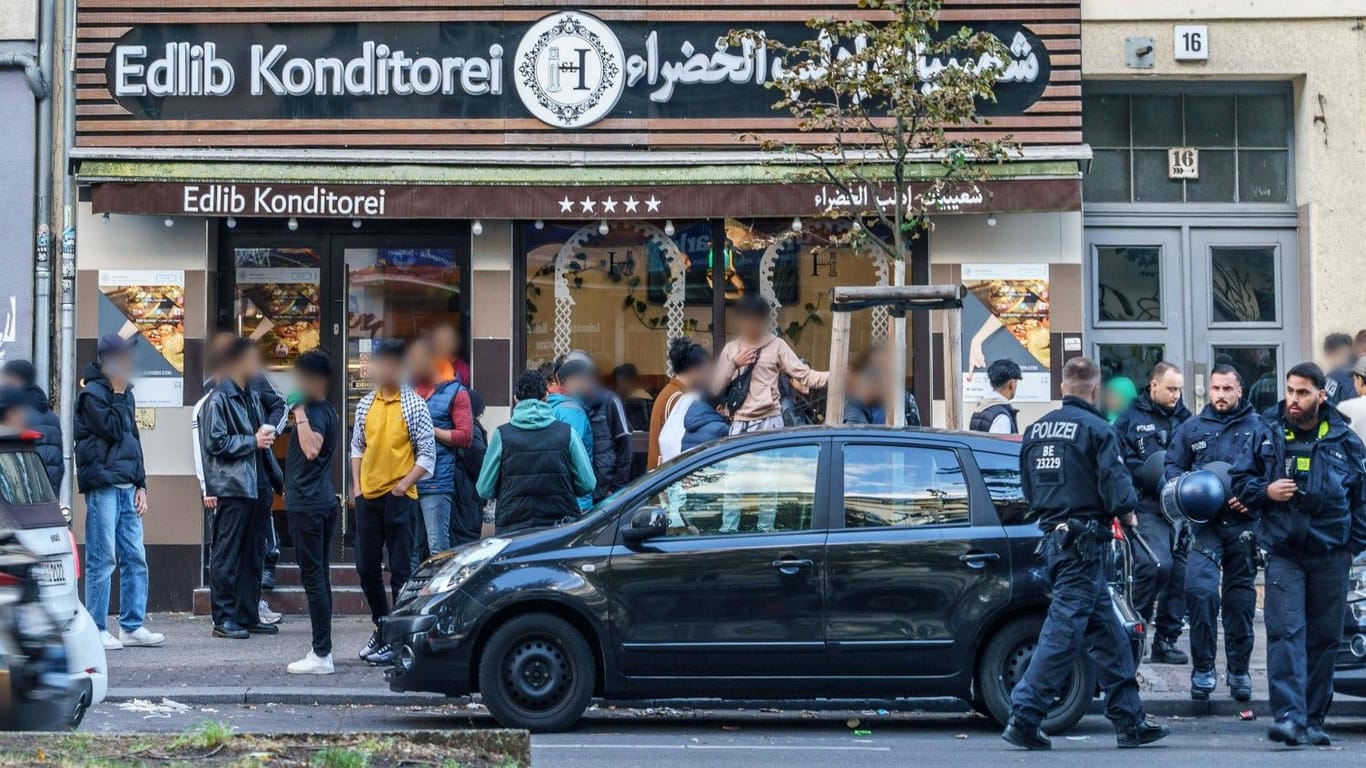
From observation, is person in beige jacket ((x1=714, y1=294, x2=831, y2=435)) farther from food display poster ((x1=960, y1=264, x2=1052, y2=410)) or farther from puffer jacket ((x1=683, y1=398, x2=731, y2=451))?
food display poster ((x1=960, y1=264, x2=1052, y2=410))

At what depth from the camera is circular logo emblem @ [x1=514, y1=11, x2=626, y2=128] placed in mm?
14648

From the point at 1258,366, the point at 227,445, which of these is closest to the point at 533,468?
the point at 227,445

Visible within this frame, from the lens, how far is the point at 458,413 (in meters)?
11.9

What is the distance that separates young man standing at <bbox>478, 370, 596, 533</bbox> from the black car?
1222 mm

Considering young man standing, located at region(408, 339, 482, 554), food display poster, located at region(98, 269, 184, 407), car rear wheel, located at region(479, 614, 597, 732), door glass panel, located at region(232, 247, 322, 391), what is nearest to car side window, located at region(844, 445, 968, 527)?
car rear wheel, located at region(479, 614, 597, 732)

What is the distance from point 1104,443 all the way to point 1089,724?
2.05 metres

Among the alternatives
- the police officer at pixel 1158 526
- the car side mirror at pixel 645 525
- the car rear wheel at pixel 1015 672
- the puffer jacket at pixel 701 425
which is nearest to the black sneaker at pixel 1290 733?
the car rear wheel at pixel 1015 672

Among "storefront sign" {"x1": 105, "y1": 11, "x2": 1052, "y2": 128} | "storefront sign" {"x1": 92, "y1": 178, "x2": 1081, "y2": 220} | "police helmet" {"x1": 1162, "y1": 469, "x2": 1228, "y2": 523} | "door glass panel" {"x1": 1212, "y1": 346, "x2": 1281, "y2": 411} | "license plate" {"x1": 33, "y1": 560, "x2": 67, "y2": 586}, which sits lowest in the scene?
"license plate" {"x1": 33, "y1": 560, "x2": 67, "y2": 586}

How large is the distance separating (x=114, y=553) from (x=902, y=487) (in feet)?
19.9

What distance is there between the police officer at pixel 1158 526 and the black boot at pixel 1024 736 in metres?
3.08

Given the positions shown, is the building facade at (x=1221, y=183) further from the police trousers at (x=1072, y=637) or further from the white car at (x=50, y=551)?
the white car at (x=50, y=551)

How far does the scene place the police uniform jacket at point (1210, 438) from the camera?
10273 mm

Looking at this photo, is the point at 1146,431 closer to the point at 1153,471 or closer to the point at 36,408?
the point at 1153,471

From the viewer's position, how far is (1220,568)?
10.5m
